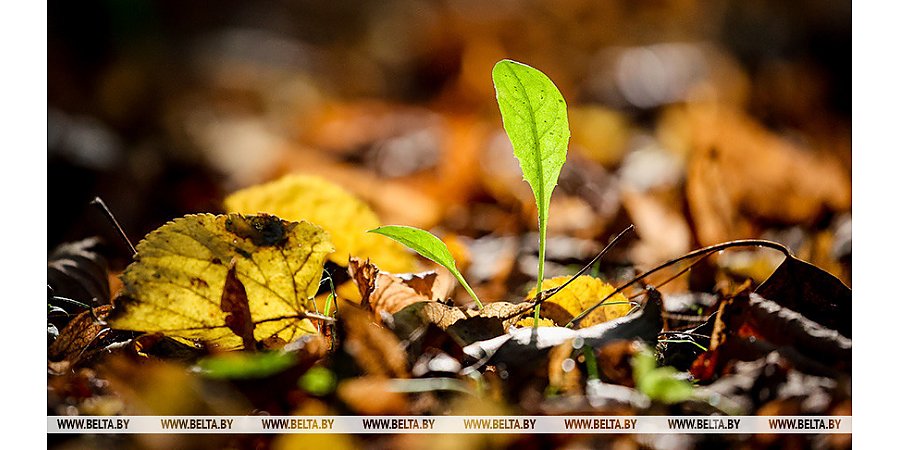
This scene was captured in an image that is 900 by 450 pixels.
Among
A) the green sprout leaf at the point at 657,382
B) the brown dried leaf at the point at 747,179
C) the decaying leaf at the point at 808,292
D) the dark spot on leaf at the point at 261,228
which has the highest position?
the brown dried leaf at the point at 747,179

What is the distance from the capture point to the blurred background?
2.77 feet

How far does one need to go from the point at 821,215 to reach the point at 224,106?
82 cm

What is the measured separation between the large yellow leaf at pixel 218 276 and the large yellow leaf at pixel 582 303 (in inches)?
6.2

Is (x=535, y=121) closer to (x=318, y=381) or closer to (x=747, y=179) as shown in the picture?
(x=318, y=381)

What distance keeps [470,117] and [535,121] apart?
0.77m

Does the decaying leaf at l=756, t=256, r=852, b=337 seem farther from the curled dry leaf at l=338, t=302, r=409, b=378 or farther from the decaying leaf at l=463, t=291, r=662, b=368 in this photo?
the curled dry leaf at l=338, t=302, r=409, b=378

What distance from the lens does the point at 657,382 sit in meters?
0.47

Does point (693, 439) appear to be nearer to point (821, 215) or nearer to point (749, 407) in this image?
point (749, 407)

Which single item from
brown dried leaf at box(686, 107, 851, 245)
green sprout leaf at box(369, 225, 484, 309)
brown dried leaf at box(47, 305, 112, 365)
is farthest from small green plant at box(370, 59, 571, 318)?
brown dried leaf at box(686, 107, 851, 245)

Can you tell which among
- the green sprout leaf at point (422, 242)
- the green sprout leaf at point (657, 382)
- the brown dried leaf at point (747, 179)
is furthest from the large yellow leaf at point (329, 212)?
the brown dried leaf at point (747, 179)

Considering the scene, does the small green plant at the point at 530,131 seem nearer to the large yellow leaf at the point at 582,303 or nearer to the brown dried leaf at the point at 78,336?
the large yellow leaf at the point at 582,303

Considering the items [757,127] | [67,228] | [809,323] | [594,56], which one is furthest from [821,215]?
[67,228]

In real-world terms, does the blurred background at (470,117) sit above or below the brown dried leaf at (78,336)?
above

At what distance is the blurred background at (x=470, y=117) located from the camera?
0.85m
